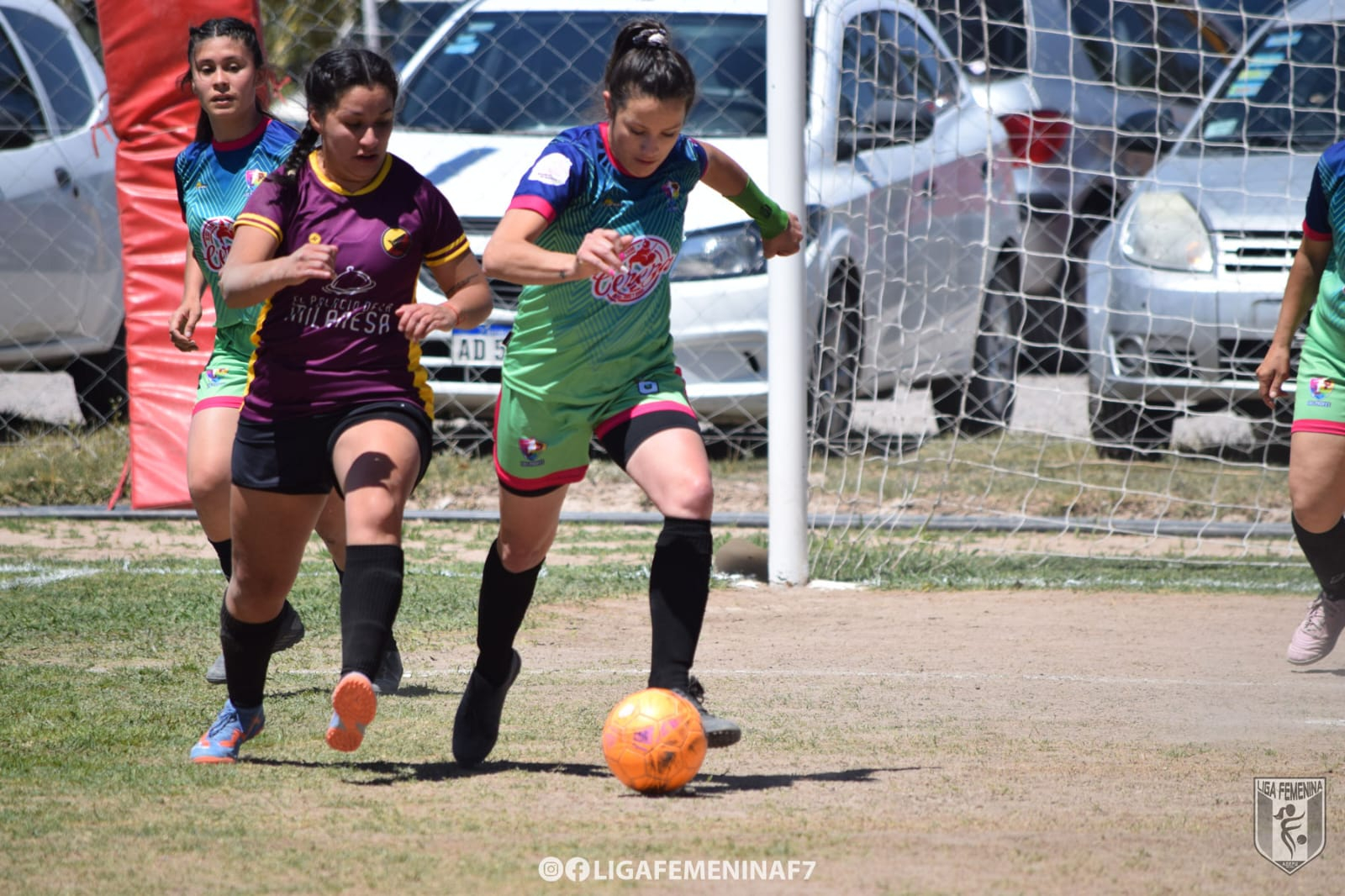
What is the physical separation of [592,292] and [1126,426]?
578 cm

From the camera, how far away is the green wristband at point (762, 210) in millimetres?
4504

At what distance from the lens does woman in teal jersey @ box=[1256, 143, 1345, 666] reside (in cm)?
538

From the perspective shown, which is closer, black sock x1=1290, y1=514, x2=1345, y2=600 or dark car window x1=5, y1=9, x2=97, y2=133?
black sock x1=1290, y1=514, x2=1345, y2=600

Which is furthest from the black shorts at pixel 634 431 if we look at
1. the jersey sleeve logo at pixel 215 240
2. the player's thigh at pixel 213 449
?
the jersey sleeve logo at pixel 215 240

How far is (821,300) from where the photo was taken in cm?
802

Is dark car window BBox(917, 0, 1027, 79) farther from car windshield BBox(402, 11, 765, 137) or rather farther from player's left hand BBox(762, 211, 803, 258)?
player's left hand BBox(762, 211, 803, 258)

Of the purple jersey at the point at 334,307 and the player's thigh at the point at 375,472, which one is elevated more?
the purple jersey at the point at 334,307

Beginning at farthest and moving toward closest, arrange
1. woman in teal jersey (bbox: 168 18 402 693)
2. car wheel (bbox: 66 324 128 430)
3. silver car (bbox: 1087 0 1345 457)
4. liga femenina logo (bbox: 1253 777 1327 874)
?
car wheel (bbox: 66 324 128 430) < silver car (bbox: 1087 0 1345 457) < woman in teal jersey (bbox: 168 18 402 693) < liga femenina logo (bbox: 1253 777 1327 874)

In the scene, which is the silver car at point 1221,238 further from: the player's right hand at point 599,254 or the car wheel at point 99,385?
the car wheel at point 99,385

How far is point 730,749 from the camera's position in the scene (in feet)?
14.2

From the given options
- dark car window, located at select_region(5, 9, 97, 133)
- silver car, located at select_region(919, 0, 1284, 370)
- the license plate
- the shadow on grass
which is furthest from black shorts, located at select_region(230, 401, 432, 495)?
dark car window, located at select_region(5, 9, 97, 133)

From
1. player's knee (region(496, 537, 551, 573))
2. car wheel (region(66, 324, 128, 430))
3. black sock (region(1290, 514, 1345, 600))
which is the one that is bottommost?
car wheel (region(66, 324, 128, 430))

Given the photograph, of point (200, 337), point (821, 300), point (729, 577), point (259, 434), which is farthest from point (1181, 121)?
point (259, 434)

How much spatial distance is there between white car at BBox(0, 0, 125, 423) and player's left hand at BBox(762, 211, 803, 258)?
639cm
